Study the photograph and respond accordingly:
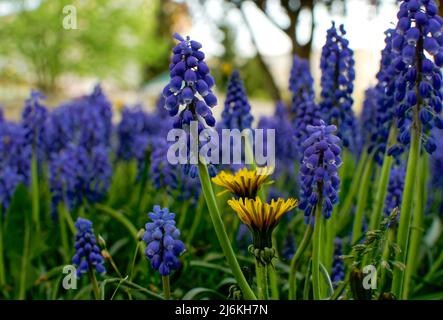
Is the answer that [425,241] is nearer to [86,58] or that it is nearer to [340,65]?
[340,65]

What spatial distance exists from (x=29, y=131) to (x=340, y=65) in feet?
6.64

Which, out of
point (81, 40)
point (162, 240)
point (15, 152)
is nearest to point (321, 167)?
point (162, 240)

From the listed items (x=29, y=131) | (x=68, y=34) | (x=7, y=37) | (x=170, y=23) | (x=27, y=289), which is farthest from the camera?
(x=170, y=23)

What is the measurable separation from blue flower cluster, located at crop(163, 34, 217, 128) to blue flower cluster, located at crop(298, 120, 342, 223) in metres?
0.33

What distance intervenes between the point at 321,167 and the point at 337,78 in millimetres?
988

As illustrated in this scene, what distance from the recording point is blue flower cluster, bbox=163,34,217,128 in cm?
201

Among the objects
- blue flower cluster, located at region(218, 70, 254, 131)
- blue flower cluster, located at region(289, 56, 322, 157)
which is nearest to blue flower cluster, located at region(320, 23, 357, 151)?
blue flower cluster, located at region(289, 56, 322, 157)

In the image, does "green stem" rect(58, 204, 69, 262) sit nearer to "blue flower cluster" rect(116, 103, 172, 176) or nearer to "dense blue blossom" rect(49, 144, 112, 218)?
"dense blue blossom" rect(49, 144, 112, 218)

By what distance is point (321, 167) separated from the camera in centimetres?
202

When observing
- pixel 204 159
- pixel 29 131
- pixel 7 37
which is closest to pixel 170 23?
pixel 7 37

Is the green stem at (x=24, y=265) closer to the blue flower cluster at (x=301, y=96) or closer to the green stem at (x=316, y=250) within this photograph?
the blue flower cluster at (x=301, y=96)

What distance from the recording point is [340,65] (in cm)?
286

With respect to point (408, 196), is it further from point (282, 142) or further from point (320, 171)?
point (282, 142)

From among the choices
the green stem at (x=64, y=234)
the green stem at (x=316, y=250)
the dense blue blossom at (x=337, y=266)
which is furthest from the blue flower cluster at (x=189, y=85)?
the green stem at (x=64, y=234)
